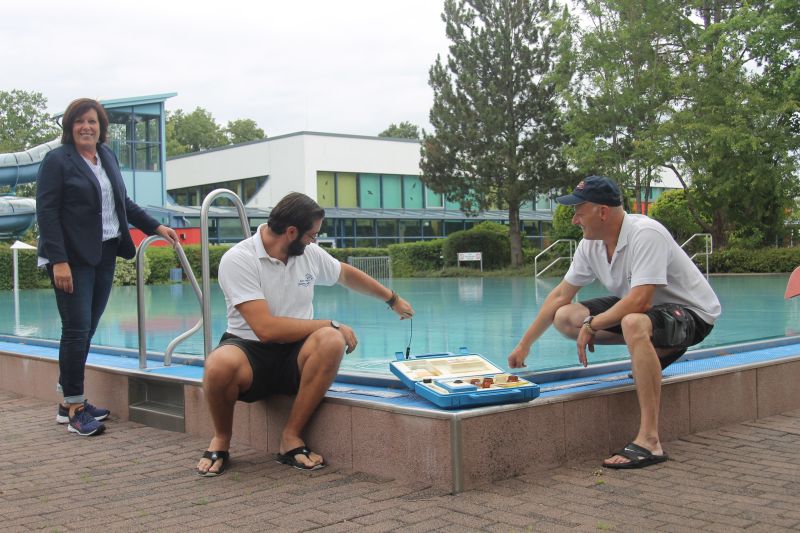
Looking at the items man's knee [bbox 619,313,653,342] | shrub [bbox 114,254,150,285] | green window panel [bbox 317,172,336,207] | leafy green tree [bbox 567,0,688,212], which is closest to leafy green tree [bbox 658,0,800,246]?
leafy green tree [bbox 567,0,688,212]

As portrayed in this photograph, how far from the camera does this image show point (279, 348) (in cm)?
373

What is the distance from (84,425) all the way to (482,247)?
86.6 feet

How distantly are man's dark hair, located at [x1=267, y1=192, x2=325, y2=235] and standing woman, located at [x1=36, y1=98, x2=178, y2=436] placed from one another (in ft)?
4.18

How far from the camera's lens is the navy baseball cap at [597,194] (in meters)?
3.68

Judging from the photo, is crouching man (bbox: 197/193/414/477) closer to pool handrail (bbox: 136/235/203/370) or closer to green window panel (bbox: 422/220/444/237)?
pool handrail (bbox: 136/235/203/370)

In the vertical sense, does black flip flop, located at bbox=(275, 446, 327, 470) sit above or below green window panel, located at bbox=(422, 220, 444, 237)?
below

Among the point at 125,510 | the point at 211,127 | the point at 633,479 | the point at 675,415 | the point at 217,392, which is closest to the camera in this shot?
the point at 125,510

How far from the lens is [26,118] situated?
44.8 meters

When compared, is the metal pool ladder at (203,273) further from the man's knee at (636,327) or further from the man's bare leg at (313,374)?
the man's knee at (636,327)

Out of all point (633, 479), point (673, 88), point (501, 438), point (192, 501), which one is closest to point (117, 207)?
point (192, 501)

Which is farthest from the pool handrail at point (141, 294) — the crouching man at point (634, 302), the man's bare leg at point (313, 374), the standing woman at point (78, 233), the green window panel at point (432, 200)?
the green window panel at point (432, 200)

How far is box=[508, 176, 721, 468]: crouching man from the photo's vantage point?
349cm

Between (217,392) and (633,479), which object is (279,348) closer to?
(217,392)

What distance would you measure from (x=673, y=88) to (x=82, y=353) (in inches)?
830
